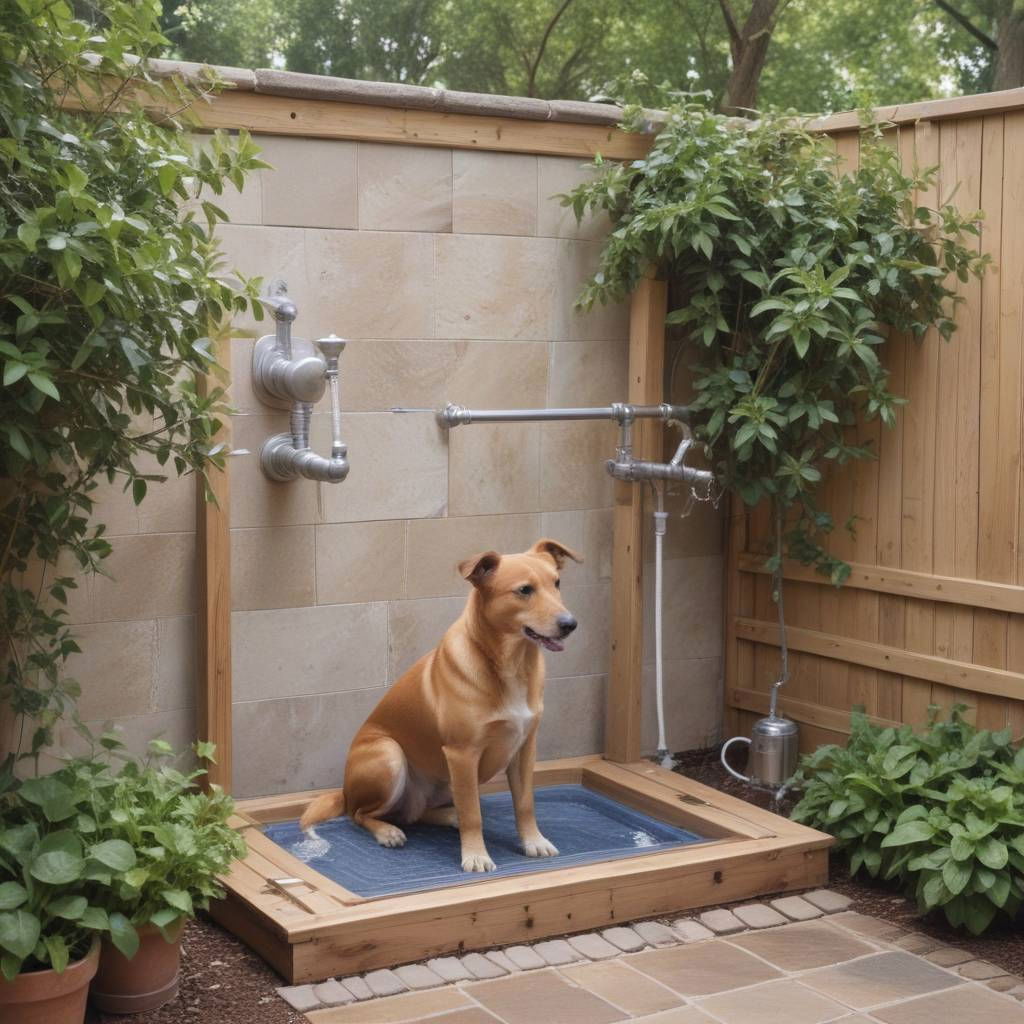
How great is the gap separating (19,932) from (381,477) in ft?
6.55

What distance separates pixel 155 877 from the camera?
9.86 feet

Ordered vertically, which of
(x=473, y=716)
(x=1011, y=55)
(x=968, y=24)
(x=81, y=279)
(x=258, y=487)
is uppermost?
(x=968, y=24)

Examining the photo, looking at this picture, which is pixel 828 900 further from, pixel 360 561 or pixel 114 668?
pixel 114 668

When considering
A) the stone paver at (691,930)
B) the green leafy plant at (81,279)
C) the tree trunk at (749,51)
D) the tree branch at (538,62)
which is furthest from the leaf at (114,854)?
the tree branch at (538,62)

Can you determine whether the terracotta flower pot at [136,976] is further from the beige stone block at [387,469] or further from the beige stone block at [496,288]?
the beige stone block at [496,288]

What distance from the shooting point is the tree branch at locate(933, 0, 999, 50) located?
13.8 meters

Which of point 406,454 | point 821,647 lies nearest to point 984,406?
point 821,647

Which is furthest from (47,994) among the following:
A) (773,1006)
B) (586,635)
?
(586,635)

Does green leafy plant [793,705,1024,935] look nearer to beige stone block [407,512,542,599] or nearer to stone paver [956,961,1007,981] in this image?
stone paver [956,961,1007,981]

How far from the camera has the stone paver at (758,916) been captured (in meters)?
3.79

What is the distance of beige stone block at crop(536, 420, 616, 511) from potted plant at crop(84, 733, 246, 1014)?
6.07 feet

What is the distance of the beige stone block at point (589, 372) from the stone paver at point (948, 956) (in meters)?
2.14

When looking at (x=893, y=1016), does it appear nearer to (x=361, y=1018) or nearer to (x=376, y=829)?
(x=361, y=1018)

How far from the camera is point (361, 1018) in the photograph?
312cm
